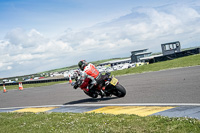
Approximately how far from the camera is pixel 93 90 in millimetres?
10625

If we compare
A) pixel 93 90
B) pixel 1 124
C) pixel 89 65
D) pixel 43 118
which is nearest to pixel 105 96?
pixel 93 90

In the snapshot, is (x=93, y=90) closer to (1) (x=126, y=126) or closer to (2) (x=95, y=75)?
(2) (x=95, y=75)

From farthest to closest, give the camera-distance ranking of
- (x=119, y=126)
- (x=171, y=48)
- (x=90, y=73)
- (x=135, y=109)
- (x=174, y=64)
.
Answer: (x=171, y=48), (x=174, y=64), (x=90, y=73), (x=135, y=109), (x=119, y=126)

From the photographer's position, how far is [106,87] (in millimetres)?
10250

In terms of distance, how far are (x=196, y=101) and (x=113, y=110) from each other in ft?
7.71

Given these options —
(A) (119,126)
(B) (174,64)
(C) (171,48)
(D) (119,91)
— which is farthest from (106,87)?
(C) (171,48)

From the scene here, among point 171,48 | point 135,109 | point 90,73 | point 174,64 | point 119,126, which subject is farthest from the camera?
point 171,48

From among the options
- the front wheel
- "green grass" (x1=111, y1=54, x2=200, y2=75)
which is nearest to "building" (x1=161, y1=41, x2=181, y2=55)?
"green grass" (x1=111, y1=54, x2=200, y2=75)

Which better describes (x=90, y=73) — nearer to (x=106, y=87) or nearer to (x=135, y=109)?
(x=106, y=87)

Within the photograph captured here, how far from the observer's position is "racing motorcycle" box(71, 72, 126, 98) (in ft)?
A: 32.8

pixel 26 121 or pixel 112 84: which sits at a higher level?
pixel 112 84

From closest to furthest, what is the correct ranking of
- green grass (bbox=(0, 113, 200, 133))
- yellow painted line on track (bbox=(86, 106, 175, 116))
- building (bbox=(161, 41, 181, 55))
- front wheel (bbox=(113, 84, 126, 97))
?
green grass (bbox=(0, 113, 200, 133)) → yellow painted line on track (bbox=(86, 106, 175, 116)) → front wheel (bbox=(113, 84, 126, 97)) → building (bbox=(161, 41, 181, 55))

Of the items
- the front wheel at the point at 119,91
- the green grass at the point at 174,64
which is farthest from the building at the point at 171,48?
the front wheel at the point at 119,91

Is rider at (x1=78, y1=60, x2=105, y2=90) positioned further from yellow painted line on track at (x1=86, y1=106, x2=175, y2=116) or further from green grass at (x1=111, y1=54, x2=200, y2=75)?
green grass at (x1=111, y1=54, x2=200, y2=75)
